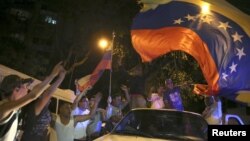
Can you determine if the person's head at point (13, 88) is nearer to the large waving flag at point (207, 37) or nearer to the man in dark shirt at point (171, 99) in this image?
the large waving flag at point (207, 37)

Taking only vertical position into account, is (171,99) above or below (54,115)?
above

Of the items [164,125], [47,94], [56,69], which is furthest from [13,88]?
[164,125]

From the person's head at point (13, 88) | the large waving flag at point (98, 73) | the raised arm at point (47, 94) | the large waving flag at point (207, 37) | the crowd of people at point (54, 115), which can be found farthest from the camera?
the large waving flag at point (98, 73)

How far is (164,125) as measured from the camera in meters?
6.86

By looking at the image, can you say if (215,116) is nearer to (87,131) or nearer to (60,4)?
A: (87,131)

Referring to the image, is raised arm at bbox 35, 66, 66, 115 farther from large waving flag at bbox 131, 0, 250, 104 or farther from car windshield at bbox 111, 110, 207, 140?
large waving flag at bbox 131, 0, 250, 104

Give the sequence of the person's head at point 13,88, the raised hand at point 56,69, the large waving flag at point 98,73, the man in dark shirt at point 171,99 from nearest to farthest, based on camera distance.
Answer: the person's head at point 13,88 → the raised hand at point 56,69 → the man in dark shirt at point 171,99 → the large waving flag at point 98,73

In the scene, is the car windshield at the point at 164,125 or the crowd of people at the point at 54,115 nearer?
the crowd of people at the point at 54,115

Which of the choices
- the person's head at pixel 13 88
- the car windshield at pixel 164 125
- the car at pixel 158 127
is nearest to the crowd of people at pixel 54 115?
the person's head at pixel 13 88

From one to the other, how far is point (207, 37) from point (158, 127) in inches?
76.6

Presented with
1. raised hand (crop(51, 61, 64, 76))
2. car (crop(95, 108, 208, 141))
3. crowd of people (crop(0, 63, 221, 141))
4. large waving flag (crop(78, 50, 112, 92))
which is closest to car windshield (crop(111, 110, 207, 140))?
car (crop(95, 108, 208, 141))

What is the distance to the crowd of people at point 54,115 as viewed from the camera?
Result: 4.58m

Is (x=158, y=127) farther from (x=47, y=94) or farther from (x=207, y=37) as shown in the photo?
(x=47, y=94)

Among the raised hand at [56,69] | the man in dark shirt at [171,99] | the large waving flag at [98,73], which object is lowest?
the man in dark shirt at [171,99]
